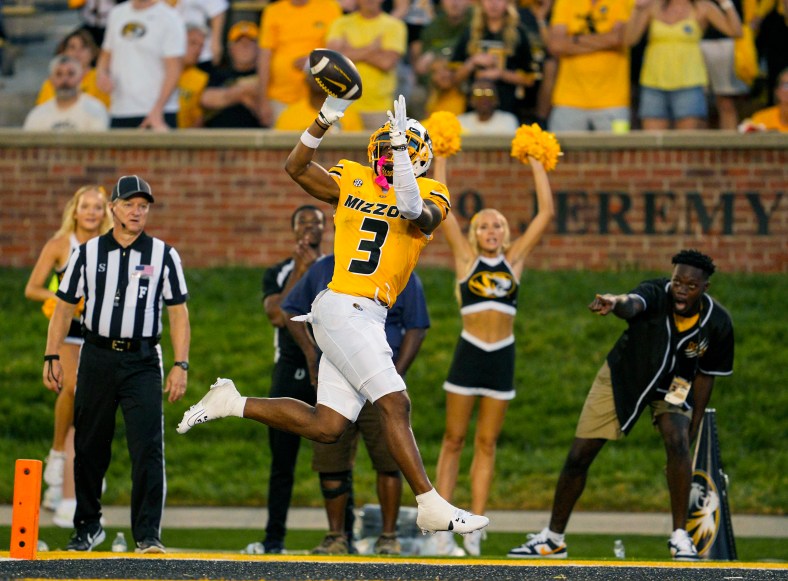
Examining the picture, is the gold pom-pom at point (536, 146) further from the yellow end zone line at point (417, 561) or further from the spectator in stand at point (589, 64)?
the spectator in stand at point (589, 64)

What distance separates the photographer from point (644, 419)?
11.6 m

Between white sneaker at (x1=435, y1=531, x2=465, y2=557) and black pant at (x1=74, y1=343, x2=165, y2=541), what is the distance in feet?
5.71

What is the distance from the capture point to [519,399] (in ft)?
38.9

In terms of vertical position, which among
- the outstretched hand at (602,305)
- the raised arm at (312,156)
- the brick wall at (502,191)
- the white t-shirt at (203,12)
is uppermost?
the white t-shirt at (203,12)

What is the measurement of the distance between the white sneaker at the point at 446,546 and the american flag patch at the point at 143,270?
7.41ft

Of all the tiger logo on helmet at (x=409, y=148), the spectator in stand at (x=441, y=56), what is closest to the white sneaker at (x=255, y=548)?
the tiger logo on helmet at (x=409, y=148)

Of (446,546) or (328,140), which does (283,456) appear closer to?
(446,546)

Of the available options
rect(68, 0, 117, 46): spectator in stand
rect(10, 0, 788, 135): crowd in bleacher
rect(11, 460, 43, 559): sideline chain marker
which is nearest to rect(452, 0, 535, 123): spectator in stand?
rect(10, 0, 788, 135): crowd in bleacher

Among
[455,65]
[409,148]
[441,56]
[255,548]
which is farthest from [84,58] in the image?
[409,148]

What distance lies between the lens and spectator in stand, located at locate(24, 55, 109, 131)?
14.1 meters

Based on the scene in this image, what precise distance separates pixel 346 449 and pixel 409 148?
85.1 inches

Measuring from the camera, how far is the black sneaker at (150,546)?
24.4ft

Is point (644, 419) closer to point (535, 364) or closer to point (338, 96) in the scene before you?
point (535, 364)

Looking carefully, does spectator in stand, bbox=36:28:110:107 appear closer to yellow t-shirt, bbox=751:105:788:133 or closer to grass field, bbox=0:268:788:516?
grass field, bbox=0:268:788:516
